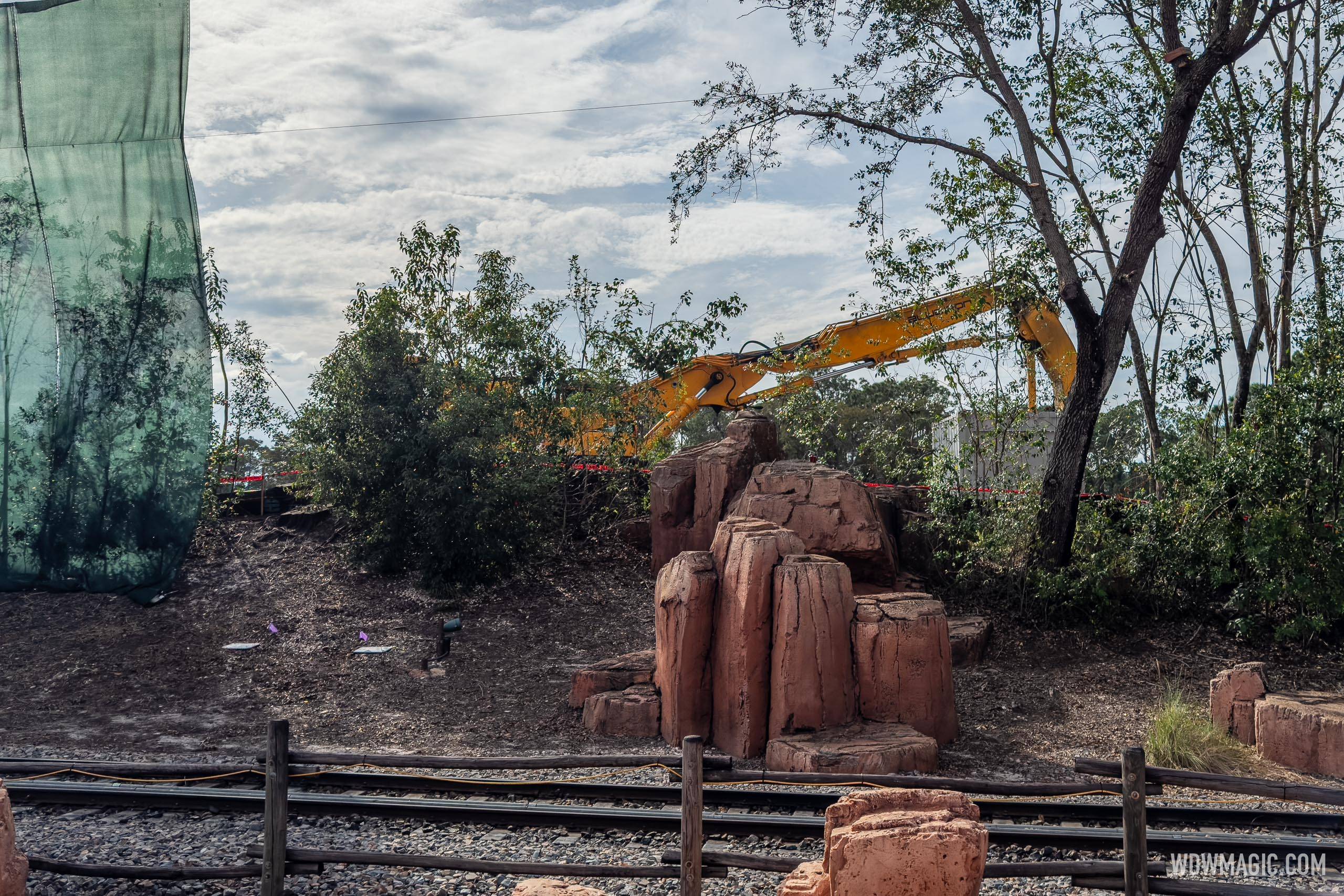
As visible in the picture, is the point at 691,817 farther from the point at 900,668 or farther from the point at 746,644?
the point at 900,668

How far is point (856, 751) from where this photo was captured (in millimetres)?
8031

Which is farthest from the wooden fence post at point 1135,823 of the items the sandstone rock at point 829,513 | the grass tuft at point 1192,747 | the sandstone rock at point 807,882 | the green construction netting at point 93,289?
the green construction netting at point 93,289

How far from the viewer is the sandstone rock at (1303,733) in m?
8.70

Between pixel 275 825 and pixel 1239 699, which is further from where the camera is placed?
pixel 1239 699

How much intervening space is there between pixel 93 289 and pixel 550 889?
11.6 m

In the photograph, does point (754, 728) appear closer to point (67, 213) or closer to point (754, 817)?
point (754, 817)

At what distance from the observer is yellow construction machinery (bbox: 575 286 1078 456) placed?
14781 millimetres

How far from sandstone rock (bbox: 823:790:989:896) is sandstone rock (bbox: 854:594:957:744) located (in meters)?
4.49

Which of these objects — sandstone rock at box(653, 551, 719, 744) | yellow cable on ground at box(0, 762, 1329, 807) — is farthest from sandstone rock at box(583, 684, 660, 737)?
yellow cable on ground at box(0, 762, 1329, 807)

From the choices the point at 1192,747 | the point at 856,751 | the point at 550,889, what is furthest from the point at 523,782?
the point at 1192,747

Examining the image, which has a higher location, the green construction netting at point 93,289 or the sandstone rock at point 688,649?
the green construction netting at point 93,289

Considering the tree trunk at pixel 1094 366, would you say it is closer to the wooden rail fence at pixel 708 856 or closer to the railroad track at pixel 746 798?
the railroad track at pixel 746 798

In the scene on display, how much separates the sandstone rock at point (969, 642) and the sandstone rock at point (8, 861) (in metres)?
9.28

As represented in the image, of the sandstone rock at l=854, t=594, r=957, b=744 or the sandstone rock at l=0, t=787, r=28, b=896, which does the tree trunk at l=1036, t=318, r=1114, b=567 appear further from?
the sandstone rock at l=0, t=787, r=28, b=896
